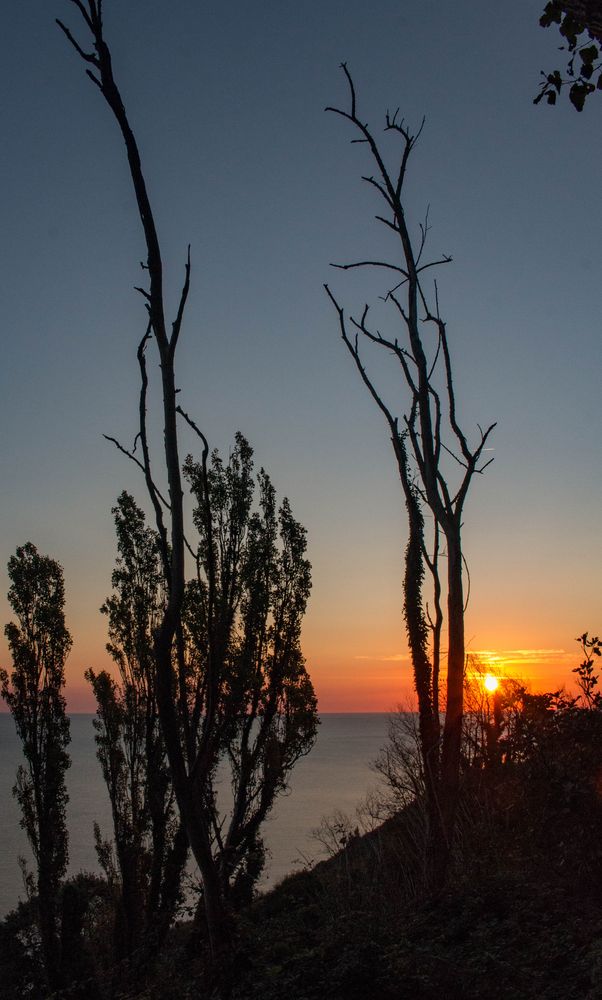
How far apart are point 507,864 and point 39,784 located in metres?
19.0

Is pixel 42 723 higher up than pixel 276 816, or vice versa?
pixel 42 723

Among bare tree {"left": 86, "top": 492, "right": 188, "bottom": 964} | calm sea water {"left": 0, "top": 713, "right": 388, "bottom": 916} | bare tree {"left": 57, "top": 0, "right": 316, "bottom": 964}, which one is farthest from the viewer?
calm sea water {"left": 0, "top": 713, "right": 388, "bottom": 916}

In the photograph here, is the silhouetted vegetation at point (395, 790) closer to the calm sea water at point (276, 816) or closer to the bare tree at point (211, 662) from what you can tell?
the bare tree at point (211, 662)

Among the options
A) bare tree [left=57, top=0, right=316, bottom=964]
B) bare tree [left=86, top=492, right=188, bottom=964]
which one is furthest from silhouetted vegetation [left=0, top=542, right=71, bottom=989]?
bare tree [left=57, top=0, right=316, bottom=964]

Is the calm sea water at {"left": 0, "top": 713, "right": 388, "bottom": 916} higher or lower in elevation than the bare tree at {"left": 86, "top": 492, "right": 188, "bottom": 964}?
lower

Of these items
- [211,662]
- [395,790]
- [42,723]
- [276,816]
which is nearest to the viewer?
[211,662]

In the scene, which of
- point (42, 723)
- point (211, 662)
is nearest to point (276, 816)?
point (42, 723)

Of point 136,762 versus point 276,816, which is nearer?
point 136,762

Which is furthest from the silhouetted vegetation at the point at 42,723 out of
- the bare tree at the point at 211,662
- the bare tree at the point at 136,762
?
the bare tree at the point at 211,662

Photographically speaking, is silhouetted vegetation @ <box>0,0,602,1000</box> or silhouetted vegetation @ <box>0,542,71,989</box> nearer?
silhouetted vegetation @ <box>0,0,602,1000</box>

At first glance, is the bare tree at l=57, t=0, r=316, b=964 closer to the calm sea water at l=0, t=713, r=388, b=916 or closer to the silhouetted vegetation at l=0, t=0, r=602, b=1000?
the silhouetted vegetation at l=0, t=0, r=602, b=1000

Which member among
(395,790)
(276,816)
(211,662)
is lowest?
(276,816)

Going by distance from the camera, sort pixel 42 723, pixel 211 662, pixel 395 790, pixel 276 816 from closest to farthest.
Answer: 1. pixel 211 662
2. pixel 395 790
3. pixel 42 723
4. pixel 276 816

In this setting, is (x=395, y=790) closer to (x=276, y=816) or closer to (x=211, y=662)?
(x=211, y=662)
